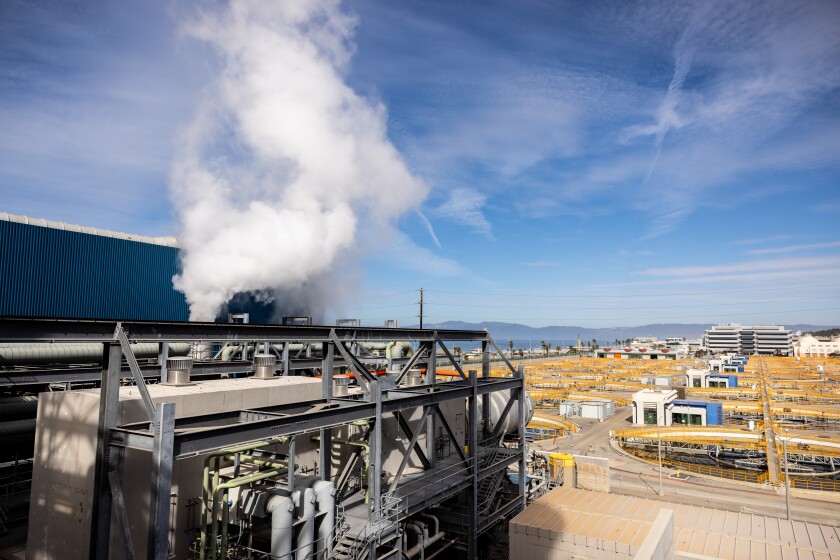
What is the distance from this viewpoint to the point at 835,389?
80812 mm

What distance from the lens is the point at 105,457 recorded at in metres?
10.0

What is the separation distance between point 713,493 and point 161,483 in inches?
1436

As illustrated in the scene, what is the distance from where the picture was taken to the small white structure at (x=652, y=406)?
55.1 meters

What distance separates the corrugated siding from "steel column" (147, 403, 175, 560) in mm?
23078

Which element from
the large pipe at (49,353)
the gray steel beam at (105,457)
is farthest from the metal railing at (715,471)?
the gray steel beam at (105,457)

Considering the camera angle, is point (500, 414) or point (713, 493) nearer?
point (500, 414)

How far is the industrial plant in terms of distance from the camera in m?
10.5

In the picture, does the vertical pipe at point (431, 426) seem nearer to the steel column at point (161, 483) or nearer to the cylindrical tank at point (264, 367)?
the cylindrical tank at point (264, 367)

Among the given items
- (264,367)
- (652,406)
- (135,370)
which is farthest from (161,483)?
(652,406)

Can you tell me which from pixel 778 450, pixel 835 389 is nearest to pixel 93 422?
pixel 778 450

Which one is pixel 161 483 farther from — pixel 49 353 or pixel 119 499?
pixel 49 353

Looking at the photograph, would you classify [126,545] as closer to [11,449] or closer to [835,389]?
[11,449]

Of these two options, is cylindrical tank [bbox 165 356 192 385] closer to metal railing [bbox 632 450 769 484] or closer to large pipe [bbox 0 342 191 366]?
large pipe [bbox 0 342 191 366]

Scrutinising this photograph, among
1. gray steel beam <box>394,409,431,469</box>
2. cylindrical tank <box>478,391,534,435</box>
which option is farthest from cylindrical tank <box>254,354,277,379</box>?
cylindrical tank <box>478,391,534,435</box>
